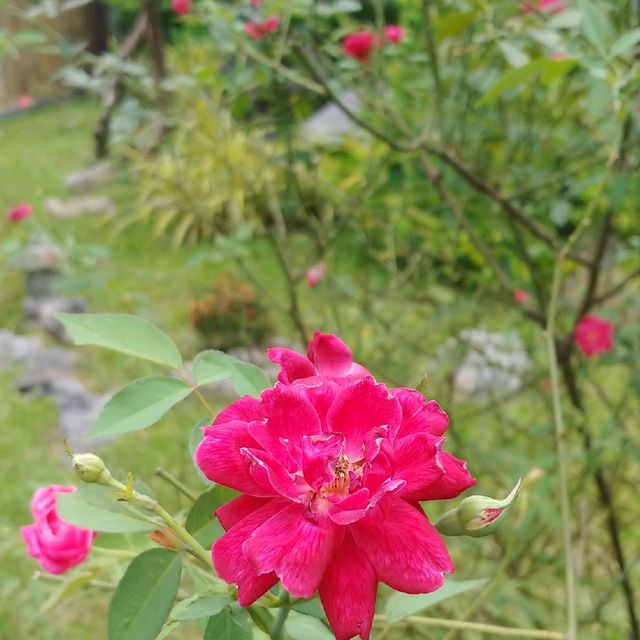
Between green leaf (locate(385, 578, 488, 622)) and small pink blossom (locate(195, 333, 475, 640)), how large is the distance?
0.16 metres

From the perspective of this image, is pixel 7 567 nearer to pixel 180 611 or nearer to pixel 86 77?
pixel 86 77

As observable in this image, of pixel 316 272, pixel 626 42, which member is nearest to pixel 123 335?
pixel 626 42

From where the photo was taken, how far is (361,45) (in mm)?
1353

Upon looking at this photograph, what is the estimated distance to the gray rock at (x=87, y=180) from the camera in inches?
219

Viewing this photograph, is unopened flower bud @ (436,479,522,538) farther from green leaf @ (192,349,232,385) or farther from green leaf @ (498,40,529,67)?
green leaf @ (498,40,529,67)

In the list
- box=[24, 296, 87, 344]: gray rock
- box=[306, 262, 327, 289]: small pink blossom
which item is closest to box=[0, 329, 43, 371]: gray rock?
box=[24, 296, 87, 344]: gray rock

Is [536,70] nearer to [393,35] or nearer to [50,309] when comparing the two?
[393,35]

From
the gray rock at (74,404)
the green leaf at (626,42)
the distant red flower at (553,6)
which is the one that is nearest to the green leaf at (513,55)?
the distant red flower at (553,6)

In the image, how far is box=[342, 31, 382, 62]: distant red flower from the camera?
1.34m

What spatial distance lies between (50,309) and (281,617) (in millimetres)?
3432

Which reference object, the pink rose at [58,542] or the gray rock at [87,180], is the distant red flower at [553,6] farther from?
the gray rock at [87,180]

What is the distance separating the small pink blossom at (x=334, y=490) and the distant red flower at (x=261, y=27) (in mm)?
934

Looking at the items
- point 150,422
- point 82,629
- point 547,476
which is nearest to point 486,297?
point 547,476

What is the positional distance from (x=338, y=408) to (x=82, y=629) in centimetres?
160
